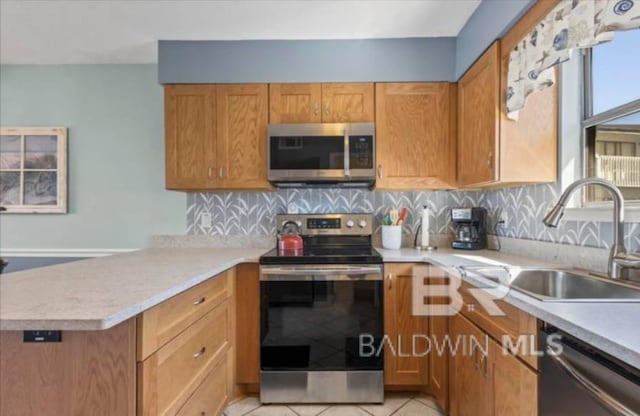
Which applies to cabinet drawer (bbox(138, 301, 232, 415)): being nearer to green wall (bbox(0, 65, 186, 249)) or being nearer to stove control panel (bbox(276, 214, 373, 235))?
stove control panel (bbox(276, 214, 373, 235))

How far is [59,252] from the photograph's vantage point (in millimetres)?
2619

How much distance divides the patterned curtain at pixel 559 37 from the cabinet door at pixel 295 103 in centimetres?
116

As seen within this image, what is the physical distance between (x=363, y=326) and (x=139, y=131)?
2250mm

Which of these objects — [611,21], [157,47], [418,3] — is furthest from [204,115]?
[611,21]

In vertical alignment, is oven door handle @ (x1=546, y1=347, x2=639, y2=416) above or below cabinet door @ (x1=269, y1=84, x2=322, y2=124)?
below

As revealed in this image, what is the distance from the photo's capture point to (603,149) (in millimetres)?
1576

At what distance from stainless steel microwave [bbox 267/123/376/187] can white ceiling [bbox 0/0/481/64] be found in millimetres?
620

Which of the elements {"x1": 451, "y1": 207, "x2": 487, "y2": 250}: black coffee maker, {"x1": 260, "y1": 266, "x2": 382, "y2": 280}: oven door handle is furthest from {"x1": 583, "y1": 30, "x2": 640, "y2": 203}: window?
{"x1": 260, "y1": 266, "x2": 382, "y2": 280}: oven door handle

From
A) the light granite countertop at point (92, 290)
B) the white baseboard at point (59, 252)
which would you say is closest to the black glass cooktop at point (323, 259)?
the light granite countertop at point (92, 290)

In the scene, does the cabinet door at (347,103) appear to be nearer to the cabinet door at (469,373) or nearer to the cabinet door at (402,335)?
the cabinet door at (402,335)

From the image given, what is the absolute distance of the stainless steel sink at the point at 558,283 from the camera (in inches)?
47.1

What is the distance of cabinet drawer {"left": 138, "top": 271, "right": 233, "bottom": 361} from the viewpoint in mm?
1016

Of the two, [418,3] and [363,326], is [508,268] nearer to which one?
[363,326]

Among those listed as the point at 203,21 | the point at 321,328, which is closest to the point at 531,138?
the point at 321,328
